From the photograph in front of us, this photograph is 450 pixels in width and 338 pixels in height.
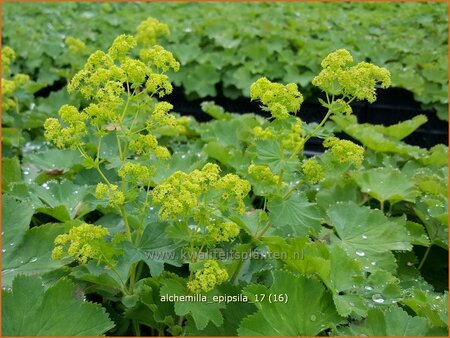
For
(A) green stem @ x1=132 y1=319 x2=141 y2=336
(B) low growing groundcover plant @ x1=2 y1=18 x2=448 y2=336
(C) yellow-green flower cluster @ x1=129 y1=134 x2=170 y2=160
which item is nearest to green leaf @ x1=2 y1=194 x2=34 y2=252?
(B) low growing groundcover plant @ x1=2 y1=18 x2=448 y2=336

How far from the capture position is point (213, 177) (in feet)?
5.38

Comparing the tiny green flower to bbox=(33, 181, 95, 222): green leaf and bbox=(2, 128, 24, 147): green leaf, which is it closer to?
bbox=(33, 181, 95, 222): green leaf

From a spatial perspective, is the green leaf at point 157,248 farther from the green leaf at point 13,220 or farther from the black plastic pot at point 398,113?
A: the black plastic pot at point 398,113

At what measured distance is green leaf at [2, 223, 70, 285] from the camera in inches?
78.2

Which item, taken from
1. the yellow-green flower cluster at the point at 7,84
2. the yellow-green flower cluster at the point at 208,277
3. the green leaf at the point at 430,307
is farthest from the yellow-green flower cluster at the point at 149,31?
the green leaf at the point at 430,307

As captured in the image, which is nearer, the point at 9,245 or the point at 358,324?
the point at 358,324

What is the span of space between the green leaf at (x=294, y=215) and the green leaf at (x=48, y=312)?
59 centimetres

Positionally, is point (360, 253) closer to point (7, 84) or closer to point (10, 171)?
point (10, 171)

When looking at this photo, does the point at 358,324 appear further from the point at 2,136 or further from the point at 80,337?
the point at 2,136

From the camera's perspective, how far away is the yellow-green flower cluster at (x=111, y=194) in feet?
5.59

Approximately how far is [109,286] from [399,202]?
1.52 metres

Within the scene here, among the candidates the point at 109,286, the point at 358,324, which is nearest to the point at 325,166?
the point at 358,324

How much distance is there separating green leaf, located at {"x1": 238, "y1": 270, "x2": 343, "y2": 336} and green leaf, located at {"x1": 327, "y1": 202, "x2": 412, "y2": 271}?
46 cm

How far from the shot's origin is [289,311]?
1728 mm
